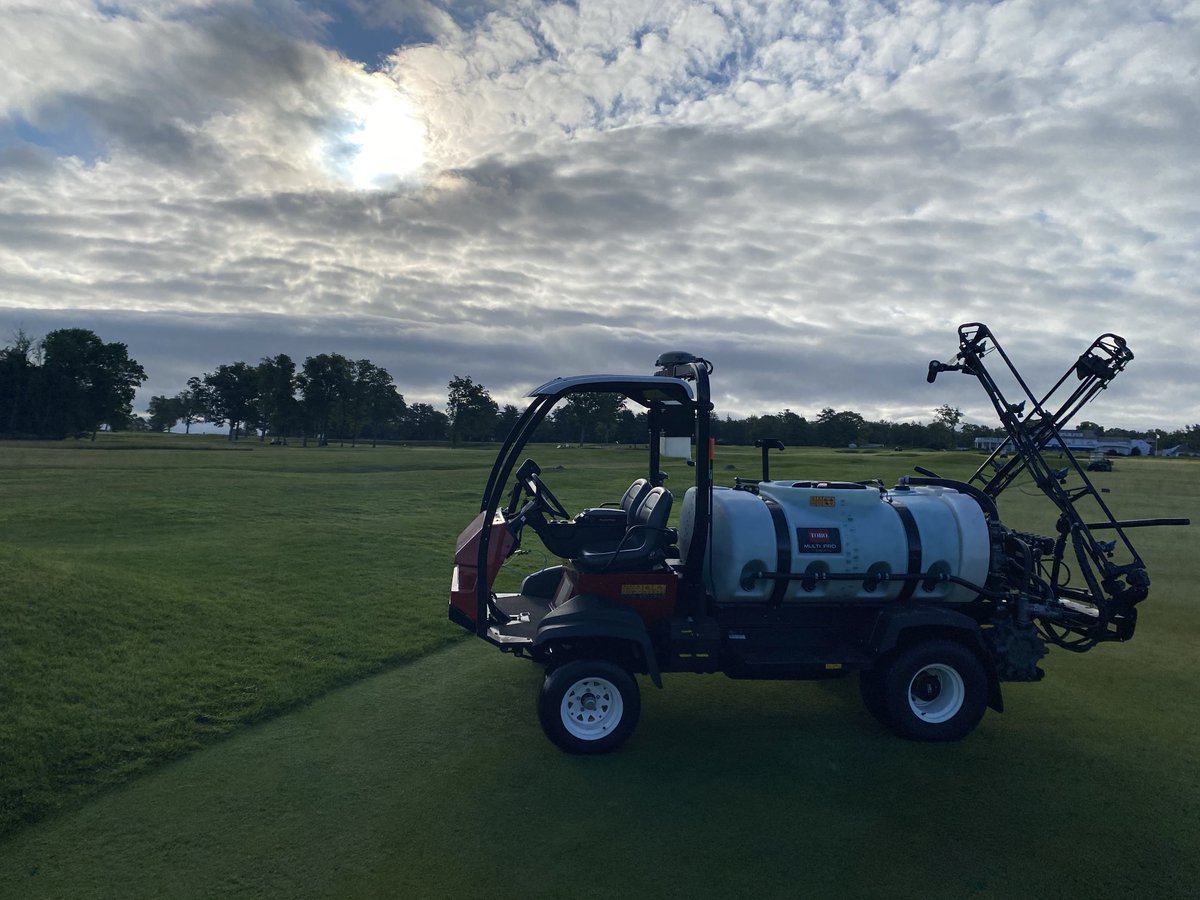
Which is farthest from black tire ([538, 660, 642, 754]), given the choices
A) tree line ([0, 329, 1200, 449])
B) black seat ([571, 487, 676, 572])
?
tree line ([0, 329, 1200, 449])

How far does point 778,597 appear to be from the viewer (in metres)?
6.32

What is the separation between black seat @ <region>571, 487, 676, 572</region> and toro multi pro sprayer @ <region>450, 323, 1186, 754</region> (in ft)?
0.05

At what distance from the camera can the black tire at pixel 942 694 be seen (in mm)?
6316

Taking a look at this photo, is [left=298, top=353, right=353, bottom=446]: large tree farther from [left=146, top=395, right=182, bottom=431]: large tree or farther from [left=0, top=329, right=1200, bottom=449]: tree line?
[left=146, top=395, right=182, bottom=431]: large tree

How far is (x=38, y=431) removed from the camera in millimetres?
73562

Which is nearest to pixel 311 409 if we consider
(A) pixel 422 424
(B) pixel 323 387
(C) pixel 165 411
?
(B) pixel 323 387

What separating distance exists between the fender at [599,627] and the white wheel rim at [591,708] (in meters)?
0.36

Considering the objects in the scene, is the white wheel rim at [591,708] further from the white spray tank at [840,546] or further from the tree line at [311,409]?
the tree line at [311,409]

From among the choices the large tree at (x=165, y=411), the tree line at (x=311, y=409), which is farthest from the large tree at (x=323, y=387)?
the large tree at (x=165, y=411)

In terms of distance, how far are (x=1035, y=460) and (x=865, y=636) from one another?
7.74 feet

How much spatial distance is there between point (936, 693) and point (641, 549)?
287 cm

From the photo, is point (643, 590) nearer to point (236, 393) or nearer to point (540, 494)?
point (540, 494)

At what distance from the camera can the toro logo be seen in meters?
6.26

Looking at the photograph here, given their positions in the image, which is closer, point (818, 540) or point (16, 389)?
point (818, 540)
